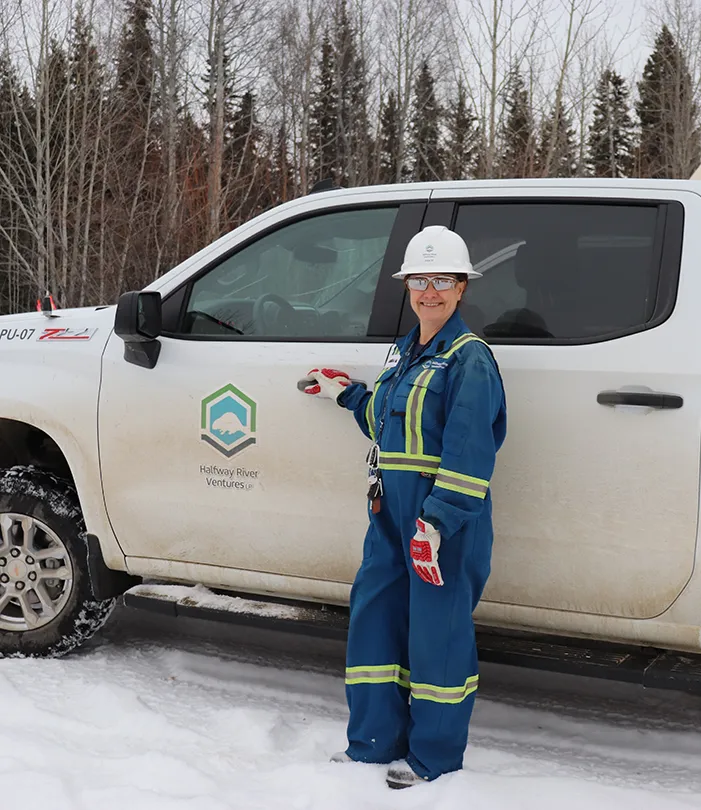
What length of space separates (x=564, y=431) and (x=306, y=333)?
1044 millimetres

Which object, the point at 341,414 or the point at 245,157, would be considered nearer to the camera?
the point at 341,414

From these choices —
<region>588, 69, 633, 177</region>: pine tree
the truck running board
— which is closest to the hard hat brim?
the truck running board

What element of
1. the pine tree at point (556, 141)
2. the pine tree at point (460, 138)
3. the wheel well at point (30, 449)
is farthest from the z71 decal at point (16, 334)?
the pine tree at point (460, 138)

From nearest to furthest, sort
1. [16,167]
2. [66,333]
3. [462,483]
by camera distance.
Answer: [462,483], [66,333], [16,167]

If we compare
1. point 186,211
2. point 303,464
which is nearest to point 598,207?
point 303,464

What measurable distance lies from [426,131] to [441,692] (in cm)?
2728

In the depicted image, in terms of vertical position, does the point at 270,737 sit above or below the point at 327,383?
below

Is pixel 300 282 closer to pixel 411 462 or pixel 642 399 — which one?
pixel 411 462

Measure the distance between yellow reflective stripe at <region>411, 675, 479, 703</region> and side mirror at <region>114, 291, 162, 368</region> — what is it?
1.62m

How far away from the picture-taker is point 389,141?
28.8m

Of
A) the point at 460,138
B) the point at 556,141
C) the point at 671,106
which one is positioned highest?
the point at 671,106

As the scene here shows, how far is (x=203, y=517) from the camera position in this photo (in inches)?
128

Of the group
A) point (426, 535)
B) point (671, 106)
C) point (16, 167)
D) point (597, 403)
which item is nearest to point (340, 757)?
point (426, 535)

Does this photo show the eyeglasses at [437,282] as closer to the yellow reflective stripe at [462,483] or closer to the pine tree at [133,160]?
the yellow reflective stripe at [462,483]
